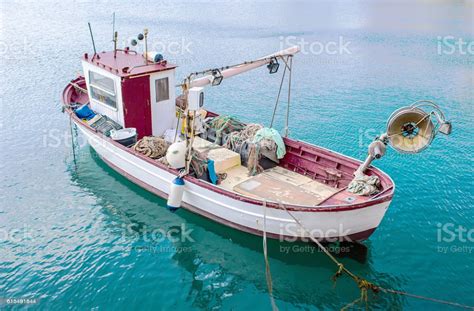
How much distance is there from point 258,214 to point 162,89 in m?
6.30

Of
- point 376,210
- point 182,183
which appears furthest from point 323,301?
point 182,183

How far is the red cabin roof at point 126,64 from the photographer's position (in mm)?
14297

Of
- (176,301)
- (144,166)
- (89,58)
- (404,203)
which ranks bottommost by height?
(176,301)

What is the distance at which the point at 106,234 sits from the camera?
12953mm

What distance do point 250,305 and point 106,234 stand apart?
529 centimetres

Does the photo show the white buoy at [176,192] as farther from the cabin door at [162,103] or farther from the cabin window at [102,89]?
the cabin window at [102,89]

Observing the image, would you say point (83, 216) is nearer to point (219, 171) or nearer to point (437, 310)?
point (219, 171)

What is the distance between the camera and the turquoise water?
10.9 m

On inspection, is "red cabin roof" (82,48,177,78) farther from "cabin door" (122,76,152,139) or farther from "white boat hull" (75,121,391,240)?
"white boat hull" (75,121,391,240)

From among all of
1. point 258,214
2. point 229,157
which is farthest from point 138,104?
point 258,214

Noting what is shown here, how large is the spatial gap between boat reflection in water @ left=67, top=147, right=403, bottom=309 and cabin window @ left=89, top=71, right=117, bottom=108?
381cm

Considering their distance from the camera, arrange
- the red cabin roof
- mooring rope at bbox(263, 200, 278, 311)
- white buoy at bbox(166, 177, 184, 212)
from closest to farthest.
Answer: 1. mooring rope at bbox(263, 200, 278, 311)
2. white buoy at bbox(166, 177, 184, 212)
3. the red cabin roof

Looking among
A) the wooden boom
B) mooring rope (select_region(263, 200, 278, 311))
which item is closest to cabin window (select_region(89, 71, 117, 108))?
the wooden boom

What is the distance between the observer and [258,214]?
11.6 m
